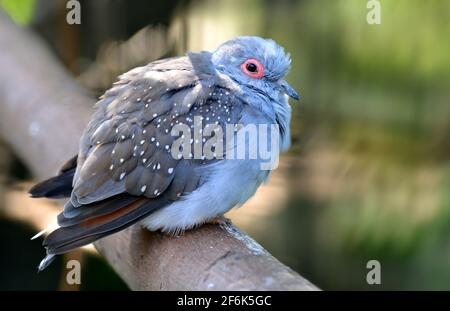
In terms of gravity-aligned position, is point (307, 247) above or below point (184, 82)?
below

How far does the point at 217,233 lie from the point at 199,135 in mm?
461

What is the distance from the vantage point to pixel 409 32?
4566 millimetres

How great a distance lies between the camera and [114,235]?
3.54 metres

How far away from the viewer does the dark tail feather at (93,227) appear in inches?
122

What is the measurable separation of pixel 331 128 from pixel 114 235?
7.21 feet

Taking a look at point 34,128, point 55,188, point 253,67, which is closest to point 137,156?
point 55,188

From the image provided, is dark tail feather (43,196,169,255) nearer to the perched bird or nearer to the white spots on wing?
the perched bird

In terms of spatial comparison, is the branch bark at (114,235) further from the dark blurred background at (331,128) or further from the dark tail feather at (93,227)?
the dark blurred background at (331,128)

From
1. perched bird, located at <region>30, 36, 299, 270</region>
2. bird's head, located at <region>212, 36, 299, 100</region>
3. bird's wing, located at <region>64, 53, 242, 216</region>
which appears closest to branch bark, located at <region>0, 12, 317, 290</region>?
perched bird, located at <region>30, 36, 299, 270</region>

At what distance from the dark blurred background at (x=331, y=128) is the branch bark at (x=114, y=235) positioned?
33 cm

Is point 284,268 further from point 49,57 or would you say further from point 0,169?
point 0,169

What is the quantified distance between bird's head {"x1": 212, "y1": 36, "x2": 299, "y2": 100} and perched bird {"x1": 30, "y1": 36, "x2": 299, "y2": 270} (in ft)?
0.75

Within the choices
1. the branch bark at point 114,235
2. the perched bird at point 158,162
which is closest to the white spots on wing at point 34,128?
the branch bark at point 114,235

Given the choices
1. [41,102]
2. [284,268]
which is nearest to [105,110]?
[41,102]
